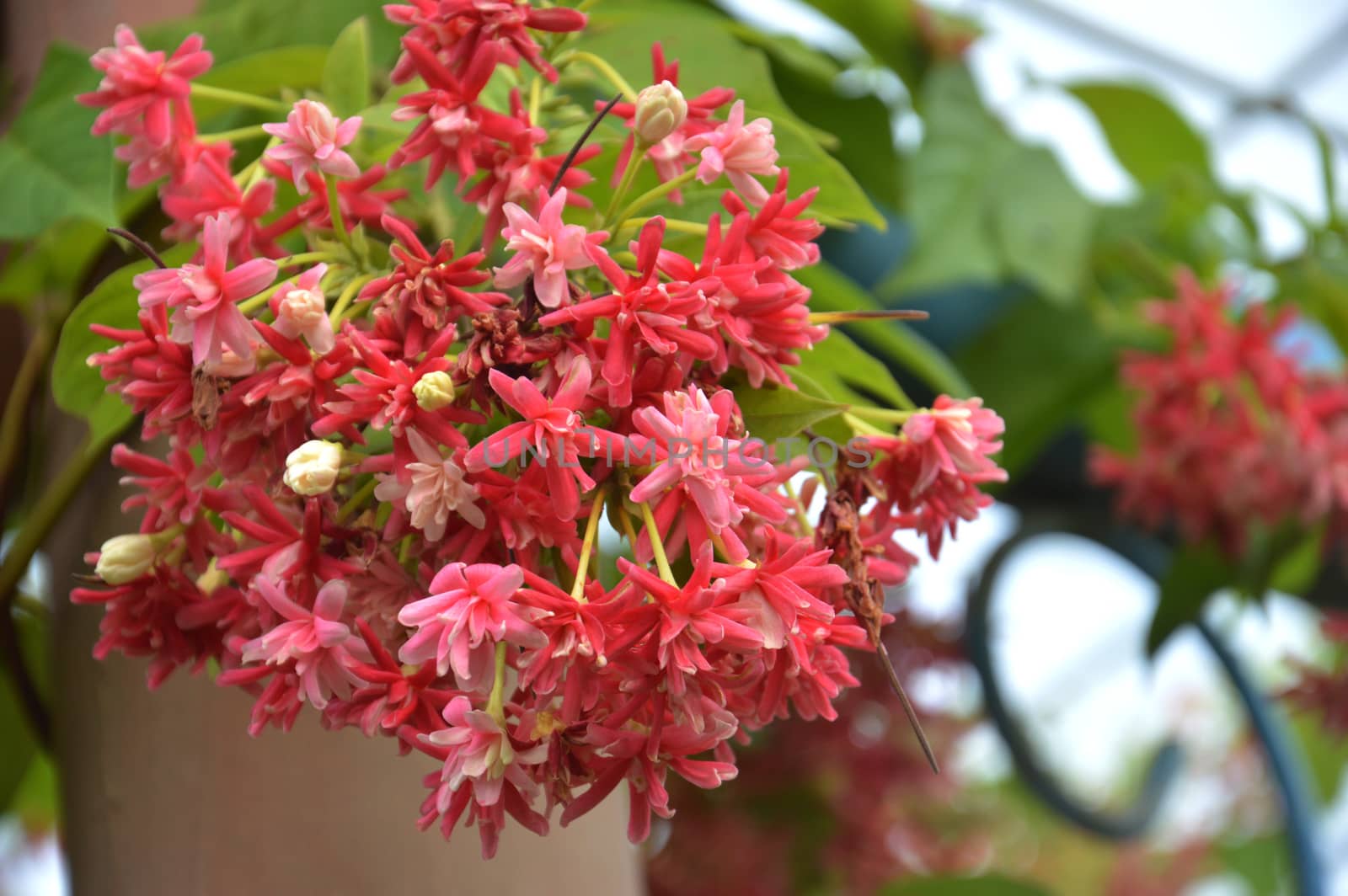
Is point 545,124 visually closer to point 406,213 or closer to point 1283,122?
point 406,213

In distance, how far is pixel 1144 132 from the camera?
64cm

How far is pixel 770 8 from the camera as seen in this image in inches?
32.4

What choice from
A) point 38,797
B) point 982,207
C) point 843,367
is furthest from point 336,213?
point 38,797

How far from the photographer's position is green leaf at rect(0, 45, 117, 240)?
0.89 ft

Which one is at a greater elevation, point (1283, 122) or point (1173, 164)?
point (1173, 164)

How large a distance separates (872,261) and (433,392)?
0.39 metres

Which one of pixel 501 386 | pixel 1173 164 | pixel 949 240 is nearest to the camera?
pixel 501 386

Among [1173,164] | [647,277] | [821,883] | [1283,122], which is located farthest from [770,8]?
[1283,122]

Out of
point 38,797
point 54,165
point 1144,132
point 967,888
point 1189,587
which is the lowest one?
point 38,797

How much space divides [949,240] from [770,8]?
0.44m

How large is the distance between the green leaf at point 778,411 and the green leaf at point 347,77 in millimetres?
124

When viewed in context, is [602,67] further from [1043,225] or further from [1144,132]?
[1144,132]

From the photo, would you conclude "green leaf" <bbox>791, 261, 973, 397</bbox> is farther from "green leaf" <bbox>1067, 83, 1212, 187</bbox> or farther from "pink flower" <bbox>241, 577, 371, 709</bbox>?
"green leaf" <bbox>1067, 83, 1212, 187</bbox>

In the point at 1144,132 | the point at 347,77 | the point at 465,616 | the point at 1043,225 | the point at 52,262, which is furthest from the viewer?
the point at 1144,132
